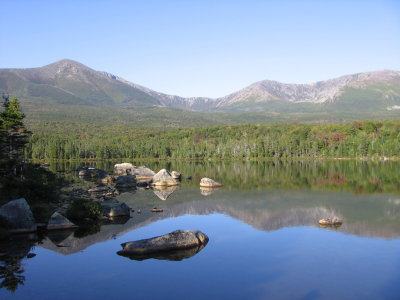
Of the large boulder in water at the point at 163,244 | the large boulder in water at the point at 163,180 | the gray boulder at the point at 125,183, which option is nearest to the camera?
the large boulder in water at the point at 163,244

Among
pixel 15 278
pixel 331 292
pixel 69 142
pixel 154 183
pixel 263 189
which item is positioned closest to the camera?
pixel 331 292

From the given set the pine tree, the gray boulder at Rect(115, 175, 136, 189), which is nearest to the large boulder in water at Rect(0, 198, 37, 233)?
the pine tree

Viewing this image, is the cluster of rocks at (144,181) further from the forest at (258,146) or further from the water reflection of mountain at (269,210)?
the forest at (258,146)

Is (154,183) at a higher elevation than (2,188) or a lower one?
lower

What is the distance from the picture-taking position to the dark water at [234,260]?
60.1 feet

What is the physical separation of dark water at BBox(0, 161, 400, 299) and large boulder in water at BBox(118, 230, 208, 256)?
101 centimetres

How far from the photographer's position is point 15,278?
64.6 ft

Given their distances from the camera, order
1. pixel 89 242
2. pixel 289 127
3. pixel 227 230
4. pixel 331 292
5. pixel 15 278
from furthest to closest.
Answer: pixel 289 127 → pixel 227 230 → pixel 89 242 → pixel 15 278 → pixel 331 292

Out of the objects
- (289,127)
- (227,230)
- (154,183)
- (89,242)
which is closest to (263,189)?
(154,183)

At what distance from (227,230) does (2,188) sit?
21178 mm

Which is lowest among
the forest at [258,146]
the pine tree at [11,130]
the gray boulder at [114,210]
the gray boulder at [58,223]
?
the forest at [258,146]

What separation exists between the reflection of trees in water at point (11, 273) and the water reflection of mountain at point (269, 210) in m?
3.08

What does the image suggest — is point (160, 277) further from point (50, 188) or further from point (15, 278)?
point (50, 188)

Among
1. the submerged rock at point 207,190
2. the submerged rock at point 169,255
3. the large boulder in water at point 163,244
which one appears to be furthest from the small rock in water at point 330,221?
the submerged rock at point 207,190
